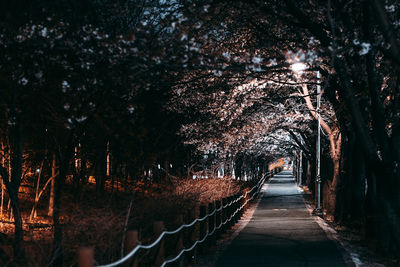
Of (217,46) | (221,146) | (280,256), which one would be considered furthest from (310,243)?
(221,146)

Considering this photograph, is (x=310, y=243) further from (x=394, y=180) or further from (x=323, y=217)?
(x=323, y=217)

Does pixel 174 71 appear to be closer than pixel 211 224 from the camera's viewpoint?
Yes

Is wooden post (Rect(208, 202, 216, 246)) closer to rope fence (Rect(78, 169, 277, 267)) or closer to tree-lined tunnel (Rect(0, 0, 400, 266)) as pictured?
rope fence (Rect(78, 169, 277, 267))

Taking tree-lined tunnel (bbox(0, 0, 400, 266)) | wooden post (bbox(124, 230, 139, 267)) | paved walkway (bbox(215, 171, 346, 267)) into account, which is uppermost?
tree-lined tunnel (bbox(0, 0, 400, 266))

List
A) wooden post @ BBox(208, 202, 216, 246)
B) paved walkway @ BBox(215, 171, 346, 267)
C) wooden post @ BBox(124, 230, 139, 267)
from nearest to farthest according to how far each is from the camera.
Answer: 1. wooden post @ BBox(124, 230, 139, 267)
2. paved walkway @ BBox(215, 171, 346, 267)
3. wooden post @ BBox(208, 202, 216, 246)

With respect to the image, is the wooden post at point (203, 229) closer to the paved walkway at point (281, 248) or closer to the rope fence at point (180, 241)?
the rope fence at point (180, 241)

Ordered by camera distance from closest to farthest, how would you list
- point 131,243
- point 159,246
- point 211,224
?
point 131,243 → point 159,246 → point 211,224

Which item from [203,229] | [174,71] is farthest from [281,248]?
[174,71]

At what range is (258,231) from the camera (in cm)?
1841

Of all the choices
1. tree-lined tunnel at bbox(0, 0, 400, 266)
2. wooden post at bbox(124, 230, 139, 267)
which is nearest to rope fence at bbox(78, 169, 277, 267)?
wooden post at bbox(124, 230, 139, 267)

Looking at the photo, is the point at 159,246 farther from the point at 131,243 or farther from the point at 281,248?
the point at 281,248

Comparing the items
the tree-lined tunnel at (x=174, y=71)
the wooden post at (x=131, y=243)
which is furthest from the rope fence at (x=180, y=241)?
the tree-lined tunnel at (x=174, y=71)

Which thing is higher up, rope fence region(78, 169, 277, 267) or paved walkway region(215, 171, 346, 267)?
rope fence region(78, 169, 277, 267)

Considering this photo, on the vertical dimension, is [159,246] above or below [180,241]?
above
